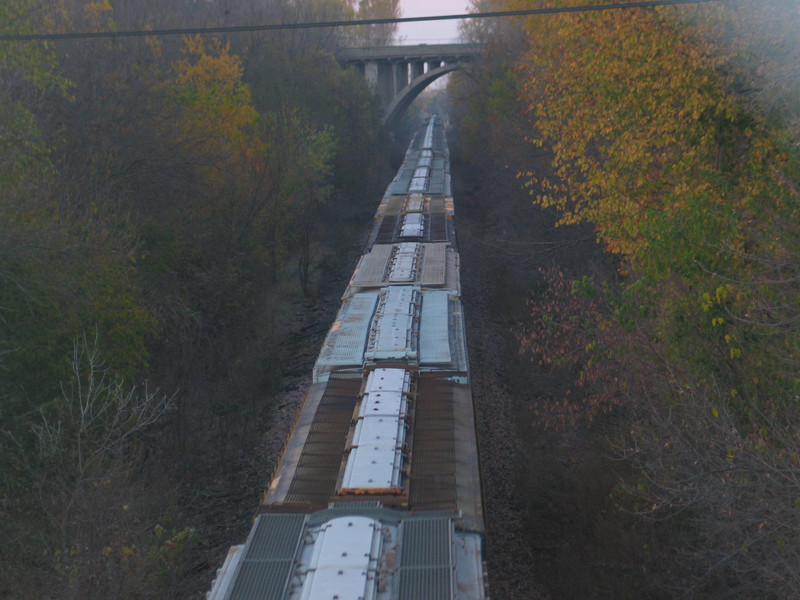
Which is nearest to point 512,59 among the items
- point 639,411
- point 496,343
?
point 496,343

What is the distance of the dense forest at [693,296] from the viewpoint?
7.55m

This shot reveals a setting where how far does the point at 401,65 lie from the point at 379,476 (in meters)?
54.2

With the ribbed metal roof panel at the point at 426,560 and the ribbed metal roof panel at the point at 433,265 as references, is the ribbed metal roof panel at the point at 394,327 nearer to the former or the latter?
the ribbed metal roof panel at the point at 433,265

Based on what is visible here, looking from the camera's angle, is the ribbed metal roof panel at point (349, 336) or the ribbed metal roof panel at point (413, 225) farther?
the ribbed metal roof panel at point (413, 225)

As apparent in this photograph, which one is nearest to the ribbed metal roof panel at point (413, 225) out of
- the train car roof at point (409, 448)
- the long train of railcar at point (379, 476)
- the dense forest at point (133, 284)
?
the dense forest at point (133, 284)

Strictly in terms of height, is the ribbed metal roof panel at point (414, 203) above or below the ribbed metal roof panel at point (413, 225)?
above

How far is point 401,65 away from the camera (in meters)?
56.4

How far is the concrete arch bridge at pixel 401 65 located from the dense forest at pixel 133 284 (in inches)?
938

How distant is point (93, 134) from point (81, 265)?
21.2 feet

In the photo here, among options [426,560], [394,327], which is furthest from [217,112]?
[426,560]

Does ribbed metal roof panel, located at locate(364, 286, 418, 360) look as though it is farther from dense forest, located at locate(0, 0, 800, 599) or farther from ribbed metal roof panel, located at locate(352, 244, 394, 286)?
dense forest, located at locate(0, 0, 800, 599)

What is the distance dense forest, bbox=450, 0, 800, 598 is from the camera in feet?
24.8

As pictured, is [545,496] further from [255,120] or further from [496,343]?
[255,120]

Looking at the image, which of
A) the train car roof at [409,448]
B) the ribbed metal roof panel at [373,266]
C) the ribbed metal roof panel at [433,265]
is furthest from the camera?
the ribbed metal roof panel at [373,266]
